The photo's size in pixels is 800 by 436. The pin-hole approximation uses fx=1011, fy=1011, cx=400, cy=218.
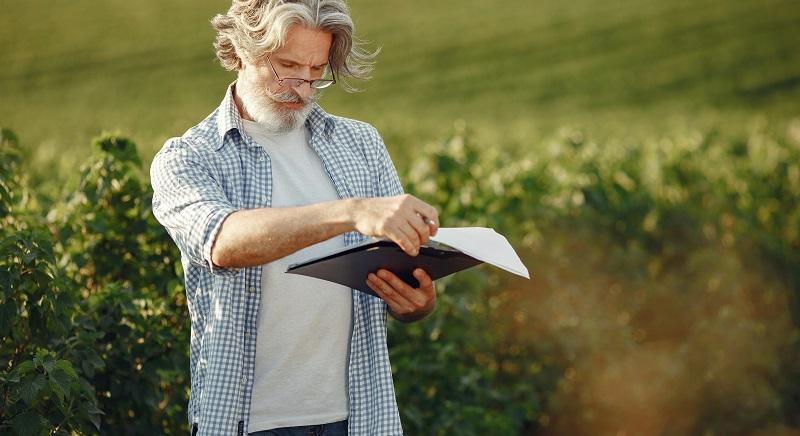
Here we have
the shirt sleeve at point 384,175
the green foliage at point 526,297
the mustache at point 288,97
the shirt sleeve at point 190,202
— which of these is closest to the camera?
the shirt sleeve at point 190,202

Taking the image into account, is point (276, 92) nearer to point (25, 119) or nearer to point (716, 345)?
point (716, 345)

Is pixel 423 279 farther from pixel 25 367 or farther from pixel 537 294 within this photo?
pixel 537 294

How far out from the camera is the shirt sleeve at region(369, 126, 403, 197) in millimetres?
2771

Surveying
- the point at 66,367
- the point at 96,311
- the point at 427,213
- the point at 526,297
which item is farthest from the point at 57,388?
the point at 526,297

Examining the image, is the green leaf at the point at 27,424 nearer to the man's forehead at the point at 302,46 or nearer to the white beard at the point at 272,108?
the white beard at the point at 272,108

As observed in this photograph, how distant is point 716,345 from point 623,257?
0.73 meters

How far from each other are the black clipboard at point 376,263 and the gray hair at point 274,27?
1.96ft

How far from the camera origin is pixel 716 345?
5836 mm

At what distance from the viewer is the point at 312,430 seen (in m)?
2.52

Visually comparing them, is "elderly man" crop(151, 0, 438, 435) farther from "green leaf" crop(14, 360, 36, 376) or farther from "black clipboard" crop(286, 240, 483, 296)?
"green leaf" crop(14, 360, 36, 376)

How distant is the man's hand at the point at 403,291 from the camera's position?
2.50 meters

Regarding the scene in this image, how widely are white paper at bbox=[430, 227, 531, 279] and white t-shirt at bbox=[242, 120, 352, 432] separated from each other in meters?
0.35

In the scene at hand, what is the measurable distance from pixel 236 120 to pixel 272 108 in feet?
0.32

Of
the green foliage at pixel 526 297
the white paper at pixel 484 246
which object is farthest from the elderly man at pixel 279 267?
the green foliage at pixel 526 297
